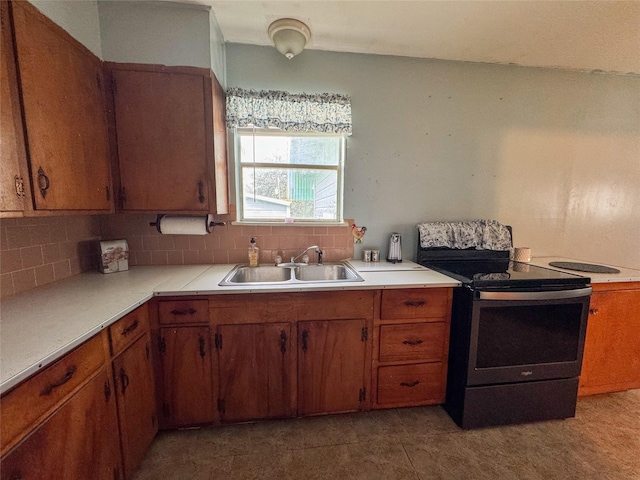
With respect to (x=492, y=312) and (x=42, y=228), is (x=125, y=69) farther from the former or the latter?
(x=492, y=312)

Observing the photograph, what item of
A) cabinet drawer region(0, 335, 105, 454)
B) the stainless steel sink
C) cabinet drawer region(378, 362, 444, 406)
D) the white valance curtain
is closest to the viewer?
cabinet drawer region(0, 335, 105, 454)

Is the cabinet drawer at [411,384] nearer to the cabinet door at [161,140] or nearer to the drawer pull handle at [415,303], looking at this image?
the drawer pull handle at [415,303]

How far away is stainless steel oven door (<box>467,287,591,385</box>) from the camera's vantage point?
1.58 meters

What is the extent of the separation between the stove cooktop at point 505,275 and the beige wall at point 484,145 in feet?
1.43

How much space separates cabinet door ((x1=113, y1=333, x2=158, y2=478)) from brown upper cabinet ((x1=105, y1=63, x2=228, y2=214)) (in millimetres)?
837

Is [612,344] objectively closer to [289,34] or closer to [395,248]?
[395,248]

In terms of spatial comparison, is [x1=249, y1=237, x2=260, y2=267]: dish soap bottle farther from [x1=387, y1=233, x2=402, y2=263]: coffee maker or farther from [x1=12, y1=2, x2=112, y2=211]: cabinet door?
[x1=387, y1=233, x2=402, y2=263]: coffee maker

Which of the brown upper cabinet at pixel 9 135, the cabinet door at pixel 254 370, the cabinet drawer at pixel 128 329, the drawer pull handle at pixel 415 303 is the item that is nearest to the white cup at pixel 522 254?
the drawer pull handle at pixel 415 303

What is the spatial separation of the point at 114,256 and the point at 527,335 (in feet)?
8.75

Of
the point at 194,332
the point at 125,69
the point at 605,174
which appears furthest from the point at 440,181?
the point at 125,69

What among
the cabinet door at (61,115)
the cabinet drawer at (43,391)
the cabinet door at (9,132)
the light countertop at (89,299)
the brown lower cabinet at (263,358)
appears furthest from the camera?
the brown lower cabinet at (263,358)

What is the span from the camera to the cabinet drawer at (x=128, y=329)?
45.4 inches

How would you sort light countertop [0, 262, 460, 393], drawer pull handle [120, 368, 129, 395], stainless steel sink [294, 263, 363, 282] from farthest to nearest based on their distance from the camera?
stainless steel sink [294, 263, 363, 282], drawer pull handle [120, 368, 129, 395], light countertop [0, 262, 460, 393]

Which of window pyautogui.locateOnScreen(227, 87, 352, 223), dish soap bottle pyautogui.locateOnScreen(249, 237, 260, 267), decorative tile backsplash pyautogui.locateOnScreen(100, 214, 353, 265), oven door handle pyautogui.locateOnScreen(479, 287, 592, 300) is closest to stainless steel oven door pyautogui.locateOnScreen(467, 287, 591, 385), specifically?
oven door handle pyautogui.locateOnScreen(479, 287, 592, 300)
